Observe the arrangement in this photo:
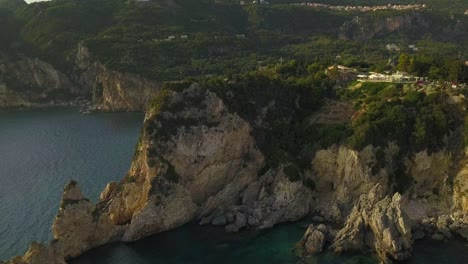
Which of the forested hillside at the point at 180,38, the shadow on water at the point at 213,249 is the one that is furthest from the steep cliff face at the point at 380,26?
the shadow on water at the point at 213,249

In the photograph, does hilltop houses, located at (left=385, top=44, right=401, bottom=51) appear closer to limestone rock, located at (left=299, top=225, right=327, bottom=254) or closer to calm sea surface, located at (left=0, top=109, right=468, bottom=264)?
calm sea surface, located at (left=0, top=109, right=468, bottom=264)

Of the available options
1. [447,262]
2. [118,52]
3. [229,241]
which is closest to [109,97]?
[118,52]

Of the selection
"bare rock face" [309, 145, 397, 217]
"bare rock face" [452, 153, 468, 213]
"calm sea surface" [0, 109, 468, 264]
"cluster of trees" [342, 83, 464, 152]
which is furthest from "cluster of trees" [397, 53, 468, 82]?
"calm sea surface" [0, 109, 468, 264]

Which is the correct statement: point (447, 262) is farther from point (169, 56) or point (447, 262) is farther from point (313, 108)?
point (169, 56)

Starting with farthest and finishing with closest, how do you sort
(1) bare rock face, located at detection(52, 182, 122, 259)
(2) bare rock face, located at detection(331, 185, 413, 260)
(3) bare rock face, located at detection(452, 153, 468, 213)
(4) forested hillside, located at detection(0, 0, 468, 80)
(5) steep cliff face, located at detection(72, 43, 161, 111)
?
(4) forested hillside, located at detection(0, 0, 468, 80) → (5) steep cliff face, located at detection(72, 43, 161, 111) → (3) bare rock face, located at detection(452, 153, 468, 213) → (1) bare rock face, located at detection(52, 182, 122, 259) → (2) bare rock face, located at detection(331, 185, 413, 260)

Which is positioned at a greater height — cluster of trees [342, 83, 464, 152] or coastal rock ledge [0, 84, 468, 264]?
cluster of trees [342, 83, 464, 152]

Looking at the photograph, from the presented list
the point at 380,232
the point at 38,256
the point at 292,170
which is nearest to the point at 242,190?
the point at 292,170

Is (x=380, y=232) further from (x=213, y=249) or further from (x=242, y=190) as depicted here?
(x=242, y=190)
